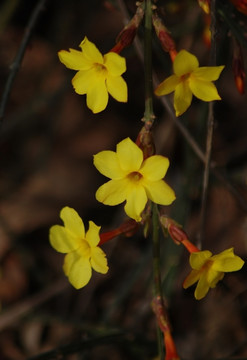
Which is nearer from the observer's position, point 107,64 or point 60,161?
point 107,64

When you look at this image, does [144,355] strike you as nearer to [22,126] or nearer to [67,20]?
[22,126]

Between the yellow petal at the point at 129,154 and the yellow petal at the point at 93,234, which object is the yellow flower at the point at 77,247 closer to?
the yellow petal at the point at 93,234

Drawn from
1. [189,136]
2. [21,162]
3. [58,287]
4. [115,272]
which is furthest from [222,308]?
[21,162]

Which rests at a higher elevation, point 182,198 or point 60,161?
point 60,161

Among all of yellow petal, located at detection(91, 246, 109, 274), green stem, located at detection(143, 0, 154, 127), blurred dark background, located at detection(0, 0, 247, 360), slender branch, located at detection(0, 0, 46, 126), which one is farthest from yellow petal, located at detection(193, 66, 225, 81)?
blurred dark background, located at detection(0, 0, 247, 360)

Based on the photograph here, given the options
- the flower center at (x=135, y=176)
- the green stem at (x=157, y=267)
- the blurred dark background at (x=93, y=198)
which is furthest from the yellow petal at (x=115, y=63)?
the blurred dark background at (x=93, y=198)

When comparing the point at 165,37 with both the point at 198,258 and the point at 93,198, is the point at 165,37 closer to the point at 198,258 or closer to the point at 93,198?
the point at 198,258
